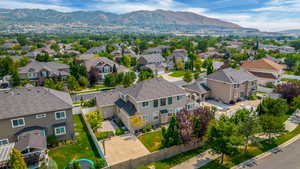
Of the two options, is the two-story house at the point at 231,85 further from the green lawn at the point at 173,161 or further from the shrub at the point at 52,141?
the shrub at the point at 52,141

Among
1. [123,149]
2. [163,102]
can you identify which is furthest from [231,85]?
[123,149]

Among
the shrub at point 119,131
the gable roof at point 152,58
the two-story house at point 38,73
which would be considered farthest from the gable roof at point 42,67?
the shrub at point 119,131

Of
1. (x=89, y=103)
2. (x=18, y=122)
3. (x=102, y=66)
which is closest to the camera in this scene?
(x=18, y=122)

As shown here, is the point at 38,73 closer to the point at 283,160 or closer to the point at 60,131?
the point at 60,131

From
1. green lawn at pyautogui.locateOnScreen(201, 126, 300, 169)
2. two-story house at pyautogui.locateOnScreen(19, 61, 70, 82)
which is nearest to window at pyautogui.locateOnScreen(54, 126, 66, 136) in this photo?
green lawn at pyautogui.locateOnScreen(201, 126, 300, 169)

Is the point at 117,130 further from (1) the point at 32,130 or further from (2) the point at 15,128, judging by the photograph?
(2) the point at 15,128

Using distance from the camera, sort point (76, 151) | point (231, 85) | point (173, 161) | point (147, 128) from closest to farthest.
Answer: point (173, 161), point (76, 151), point (147, 128), point (231, 85)

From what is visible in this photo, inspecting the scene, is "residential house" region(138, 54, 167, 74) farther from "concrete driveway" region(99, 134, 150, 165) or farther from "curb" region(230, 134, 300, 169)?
"curb" region(230, 134, 300, 169)
